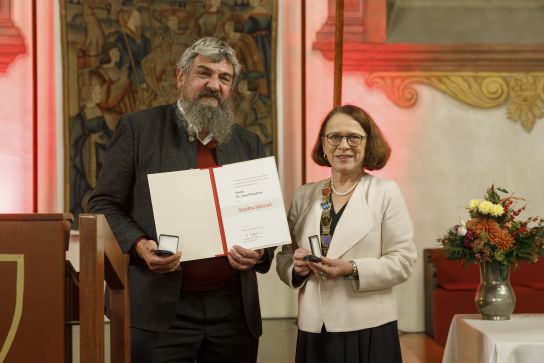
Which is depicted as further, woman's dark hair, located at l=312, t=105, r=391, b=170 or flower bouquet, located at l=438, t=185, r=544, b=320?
flower bouquet, located at l=438, t=185, r=544, b=320

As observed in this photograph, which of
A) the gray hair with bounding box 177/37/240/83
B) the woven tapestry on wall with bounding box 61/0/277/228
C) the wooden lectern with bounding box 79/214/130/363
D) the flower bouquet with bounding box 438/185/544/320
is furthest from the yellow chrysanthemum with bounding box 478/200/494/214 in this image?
the woven tapestry on wall with bounding box 61/0/277/228

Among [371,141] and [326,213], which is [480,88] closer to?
[371,141]

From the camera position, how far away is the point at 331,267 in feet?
9.39

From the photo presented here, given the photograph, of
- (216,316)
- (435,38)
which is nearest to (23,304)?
(216,316)

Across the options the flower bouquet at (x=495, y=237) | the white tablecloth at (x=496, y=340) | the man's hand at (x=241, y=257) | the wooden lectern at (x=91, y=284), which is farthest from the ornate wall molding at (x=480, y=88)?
the wooden lectern at (x=91, y=284)

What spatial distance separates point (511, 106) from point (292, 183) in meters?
2.18

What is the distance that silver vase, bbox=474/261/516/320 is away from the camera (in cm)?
346

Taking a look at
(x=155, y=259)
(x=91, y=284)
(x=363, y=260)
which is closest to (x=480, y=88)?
(x=363, y=260)

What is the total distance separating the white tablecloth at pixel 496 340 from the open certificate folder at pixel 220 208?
94 centimetres

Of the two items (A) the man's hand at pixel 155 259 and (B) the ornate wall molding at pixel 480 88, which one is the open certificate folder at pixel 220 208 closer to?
(A) the man's hand at pixel 155 259

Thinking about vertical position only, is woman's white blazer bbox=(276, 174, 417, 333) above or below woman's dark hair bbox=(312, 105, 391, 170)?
below

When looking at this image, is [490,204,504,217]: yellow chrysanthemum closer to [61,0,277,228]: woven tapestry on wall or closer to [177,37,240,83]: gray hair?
[177,37,240,83]: gray hair

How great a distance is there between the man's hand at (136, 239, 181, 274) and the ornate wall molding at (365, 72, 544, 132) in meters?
4.78

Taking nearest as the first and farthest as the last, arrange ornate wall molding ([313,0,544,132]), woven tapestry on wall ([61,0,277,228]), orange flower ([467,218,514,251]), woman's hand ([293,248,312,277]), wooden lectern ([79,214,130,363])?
wooden lectern ([79,214,130,363])
woman's hand ([293,248,312,277])
orange flower ([467,218,514,251])
woven tapestry on wall ([61,0,277,228])
ornate wall molding ([313,0,544,132])
